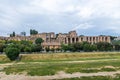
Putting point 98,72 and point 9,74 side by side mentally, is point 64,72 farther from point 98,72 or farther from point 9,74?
point 9,74

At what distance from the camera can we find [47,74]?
53156mm

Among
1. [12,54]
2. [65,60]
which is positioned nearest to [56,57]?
[65,60]

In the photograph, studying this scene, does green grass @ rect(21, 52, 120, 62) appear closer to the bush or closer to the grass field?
the grass field

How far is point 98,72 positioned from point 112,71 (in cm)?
361

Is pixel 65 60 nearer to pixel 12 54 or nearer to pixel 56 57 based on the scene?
pixel 56 57

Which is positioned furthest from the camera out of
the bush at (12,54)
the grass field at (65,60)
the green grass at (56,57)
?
the green grass at (56,57)

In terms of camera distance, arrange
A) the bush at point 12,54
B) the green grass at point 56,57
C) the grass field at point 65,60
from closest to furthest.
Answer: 1. the grass field at point 65,60
2. the bush at point 12,54
3. the green grass at point 56,57

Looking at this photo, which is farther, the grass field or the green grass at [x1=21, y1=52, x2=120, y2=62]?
the green grass at [x1=21, y1=52, x2=120, y2=62]

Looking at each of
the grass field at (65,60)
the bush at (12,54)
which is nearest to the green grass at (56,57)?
the grass field at (65,60)

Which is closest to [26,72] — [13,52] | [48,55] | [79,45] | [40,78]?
[40,78]

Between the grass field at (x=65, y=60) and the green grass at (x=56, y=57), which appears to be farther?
the green grass at (x=56, y=57)

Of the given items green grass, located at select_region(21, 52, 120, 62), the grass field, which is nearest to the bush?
the grass field

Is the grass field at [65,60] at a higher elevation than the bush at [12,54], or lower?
lower

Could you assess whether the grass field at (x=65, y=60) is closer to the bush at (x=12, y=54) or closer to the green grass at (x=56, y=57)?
the green grass at (x=56, y=57)
